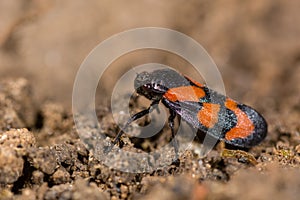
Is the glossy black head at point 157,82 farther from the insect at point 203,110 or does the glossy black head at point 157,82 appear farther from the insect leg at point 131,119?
the insect leg at point 131,119

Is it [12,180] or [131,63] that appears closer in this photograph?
[12,180]

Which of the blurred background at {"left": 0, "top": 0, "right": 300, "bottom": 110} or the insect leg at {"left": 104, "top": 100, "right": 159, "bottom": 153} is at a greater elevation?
the blurred background at {"left": 0, "top": 0, "right": 300, "bottom": 110}

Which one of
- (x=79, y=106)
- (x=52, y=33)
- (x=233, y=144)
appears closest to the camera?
(x=233, y=144)

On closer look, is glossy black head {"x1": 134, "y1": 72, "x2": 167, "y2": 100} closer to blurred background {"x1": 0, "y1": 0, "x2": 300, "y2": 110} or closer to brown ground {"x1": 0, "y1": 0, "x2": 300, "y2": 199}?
brown ground {"x1": 0, "y1": 0, "x2": 300, "y2": 199}

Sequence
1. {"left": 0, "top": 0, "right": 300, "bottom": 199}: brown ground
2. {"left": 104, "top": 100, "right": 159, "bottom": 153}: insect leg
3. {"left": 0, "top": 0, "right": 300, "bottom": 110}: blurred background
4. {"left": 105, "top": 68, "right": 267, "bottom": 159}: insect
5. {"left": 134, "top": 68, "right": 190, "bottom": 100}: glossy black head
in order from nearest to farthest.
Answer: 1. {"left": 104, "top": 100, "right": 159, "bottom": 153}: insect leg
2. {"left": 105, "top": 68, "right": 267, "bottom": 159}: insect
3. {"left": 134, "top": 68, "right": 190, "bottom": 100}: glossy black head
4. {"left": 0, "top": 0, "right": 300, "bottom": 199}: brown ground
5. {"left": 0, "top": 0, "right": 300, "bottom": 110}: blurred background

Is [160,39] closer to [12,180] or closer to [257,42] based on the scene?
[257,42]

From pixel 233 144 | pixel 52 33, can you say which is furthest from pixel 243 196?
pixel 52 33

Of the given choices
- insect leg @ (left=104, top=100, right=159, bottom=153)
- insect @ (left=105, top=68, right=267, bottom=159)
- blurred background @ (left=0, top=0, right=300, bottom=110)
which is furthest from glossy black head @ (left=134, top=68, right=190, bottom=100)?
blurred background @ (left=0, top=0, right=300, bottom=110)
